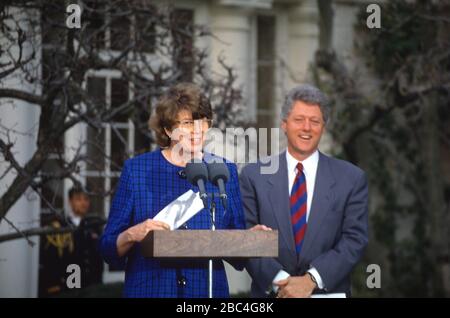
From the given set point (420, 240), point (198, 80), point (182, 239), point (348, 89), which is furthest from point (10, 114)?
point (420, 240)

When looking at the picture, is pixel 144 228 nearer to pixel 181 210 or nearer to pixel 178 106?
pixel 181 210

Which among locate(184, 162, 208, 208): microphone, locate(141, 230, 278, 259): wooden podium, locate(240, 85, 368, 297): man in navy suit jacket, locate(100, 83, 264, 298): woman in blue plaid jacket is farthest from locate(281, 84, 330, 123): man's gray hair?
locate(141, 230, 278, 259): wooden podium

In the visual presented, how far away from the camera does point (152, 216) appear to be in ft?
18.9

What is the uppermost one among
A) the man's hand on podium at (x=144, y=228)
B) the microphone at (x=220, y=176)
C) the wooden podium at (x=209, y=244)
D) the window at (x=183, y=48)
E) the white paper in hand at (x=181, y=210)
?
the window at (x=183, y=48)

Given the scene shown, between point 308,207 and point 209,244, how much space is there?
119 centimetres

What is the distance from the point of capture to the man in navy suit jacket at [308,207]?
6215 millimetres

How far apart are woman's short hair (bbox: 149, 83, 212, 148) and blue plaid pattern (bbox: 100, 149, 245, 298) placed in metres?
0.21

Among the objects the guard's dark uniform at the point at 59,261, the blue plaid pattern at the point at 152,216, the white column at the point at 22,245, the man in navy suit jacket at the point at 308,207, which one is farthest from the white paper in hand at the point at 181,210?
the white column at the point at 22,245

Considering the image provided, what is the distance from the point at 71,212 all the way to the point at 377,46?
466 centimetres

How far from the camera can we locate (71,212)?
11656 millimetres

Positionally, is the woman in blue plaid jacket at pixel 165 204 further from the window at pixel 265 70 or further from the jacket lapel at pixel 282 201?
the window at pixel 265 70

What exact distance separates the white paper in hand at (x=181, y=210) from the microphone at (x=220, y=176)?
15 centimetres

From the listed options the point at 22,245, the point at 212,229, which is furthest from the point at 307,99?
the point at 22,245
